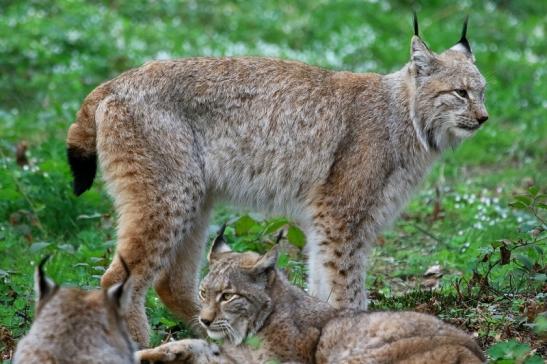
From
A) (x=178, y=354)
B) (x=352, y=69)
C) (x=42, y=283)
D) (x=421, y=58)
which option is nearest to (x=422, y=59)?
(x=421, y=58)

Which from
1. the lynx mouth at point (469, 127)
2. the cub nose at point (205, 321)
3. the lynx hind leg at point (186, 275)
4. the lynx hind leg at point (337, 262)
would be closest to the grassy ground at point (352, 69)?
the lynx hind leg at point (186, 275)

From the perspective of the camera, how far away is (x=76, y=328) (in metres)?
4.61

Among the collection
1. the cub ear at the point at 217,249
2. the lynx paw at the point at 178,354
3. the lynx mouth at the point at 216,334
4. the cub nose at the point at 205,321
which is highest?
the cub ear at the point at 217,249

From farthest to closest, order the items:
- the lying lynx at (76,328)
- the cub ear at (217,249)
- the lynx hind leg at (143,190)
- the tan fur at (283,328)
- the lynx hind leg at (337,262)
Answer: the lynx hind leg at (337,262)
the lynx hind leg at (143,190)
the cub ear at (217,249)
the tan fur at (283,328)
the lying lynx at (76,328)

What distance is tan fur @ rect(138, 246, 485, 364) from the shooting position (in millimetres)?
5305

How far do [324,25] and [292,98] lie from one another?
26.4ft

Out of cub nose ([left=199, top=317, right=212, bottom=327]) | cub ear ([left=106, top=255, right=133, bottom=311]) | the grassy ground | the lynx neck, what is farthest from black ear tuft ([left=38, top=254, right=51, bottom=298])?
the lynx neck

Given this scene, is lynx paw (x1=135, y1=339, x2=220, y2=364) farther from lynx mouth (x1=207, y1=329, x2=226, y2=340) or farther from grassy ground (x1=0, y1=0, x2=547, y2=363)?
grassy ground (x1=0, y1=0, x2=547, y2=363)

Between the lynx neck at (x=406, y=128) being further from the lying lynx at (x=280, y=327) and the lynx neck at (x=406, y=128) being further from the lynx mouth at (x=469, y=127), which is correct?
the lying lynx at (x=280, y=327)

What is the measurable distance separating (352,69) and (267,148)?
6372mm

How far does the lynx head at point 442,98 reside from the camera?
7.42 meters

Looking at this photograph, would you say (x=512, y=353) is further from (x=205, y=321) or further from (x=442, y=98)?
(x=442, y=98)

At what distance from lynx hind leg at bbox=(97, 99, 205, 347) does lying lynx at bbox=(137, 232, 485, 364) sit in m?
0.74

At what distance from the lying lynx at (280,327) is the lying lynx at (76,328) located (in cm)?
91
